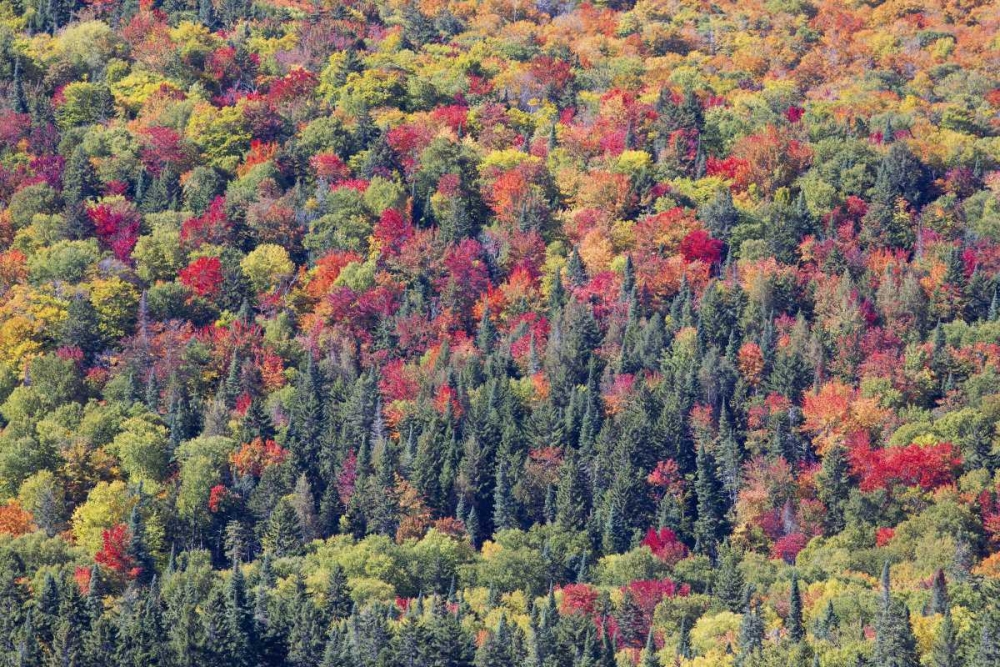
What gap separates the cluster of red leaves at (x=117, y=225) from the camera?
7160 inches

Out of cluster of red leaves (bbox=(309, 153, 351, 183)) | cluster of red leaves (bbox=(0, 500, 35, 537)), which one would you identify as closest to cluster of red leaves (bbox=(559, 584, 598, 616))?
cluster of red leaves (bbox=(0, 500, 35, 537))

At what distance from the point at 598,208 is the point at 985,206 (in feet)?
101

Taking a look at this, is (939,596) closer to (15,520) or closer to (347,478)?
(347,478)

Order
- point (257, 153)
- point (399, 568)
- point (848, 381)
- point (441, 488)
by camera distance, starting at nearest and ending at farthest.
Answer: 1. point (399, 568)
2. point (441, 488)
3. point (848, 381)
4. point (257, 153)

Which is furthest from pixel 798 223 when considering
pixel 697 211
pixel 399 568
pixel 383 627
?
pixel 383 627

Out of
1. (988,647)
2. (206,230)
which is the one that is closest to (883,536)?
(988,647)

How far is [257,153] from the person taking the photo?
197250 mm

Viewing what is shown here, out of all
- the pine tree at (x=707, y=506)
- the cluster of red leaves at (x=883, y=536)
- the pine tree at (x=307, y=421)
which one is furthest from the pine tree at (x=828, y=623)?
the pine tree at (x=307, y=421)

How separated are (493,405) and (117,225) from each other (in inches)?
1539

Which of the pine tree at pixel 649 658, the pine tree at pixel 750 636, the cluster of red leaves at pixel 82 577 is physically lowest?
the pine tree at pixel 649 658

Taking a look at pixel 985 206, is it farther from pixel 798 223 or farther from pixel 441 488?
pixel 441 488

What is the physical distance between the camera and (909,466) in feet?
508

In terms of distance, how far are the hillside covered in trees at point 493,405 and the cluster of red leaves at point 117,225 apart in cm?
42

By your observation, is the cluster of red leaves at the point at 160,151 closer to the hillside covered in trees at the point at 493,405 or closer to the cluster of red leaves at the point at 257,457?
the hillside covered in trees at the point at 493,405
